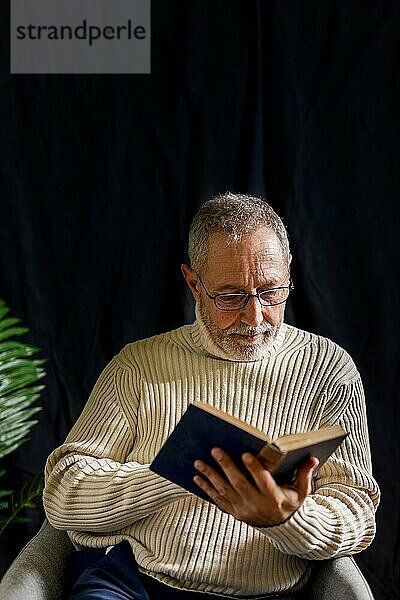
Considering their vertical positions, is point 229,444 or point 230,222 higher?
point 230,222

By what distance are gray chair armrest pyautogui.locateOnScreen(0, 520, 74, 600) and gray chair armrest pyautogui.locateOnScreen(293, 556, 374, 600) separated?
530mm

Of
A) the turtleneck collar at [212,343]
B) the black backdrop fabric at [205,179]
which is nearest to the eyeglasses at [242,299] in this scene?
the turtleneck collar at [212,343]

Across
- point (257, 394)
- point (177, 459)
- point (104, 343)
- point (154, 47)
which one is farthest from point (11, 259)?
point (177, 459)

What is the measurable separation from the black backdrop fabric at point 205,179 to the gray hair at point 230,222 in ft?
2.17

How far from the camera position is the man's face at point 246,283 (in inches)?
81.0

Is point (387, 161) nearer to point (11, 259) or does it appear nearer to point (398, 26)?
point (398, 26)

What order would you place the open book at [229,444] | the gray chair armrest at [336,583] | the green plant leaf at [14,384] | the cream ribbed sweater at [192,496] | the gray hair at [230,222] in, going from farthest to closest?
the green plant leaf at [14,384] → the gray hair at [230,222] → the cream ribbed sweater at [192,496] → the gray chair armrest at [336,583] → the open book at [229,444]

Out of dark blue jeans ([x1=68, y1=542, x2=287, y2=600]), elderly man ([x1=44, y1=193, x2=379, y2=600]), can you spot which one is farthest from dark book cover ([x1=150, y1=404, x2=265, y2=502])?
dark blue jeans ([x1=68, y1=542, x2=287, y2=600])

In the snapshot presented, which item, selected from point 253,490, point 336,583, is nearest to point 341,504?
point 336,583

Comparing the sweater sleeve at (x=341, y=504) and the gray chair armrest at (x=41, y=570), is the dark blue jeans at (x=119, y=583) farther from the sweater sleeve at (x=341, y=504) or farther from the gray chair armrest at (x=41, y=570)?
the sweater sleeve at (x=341, y=504)

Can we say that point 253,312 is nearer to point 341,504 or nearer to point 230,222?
point 230,222

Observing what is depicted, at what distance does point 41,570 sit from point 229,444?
583mm

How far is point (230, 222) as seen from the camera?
2.10 meters

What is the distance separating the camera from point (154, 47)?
2.81m
